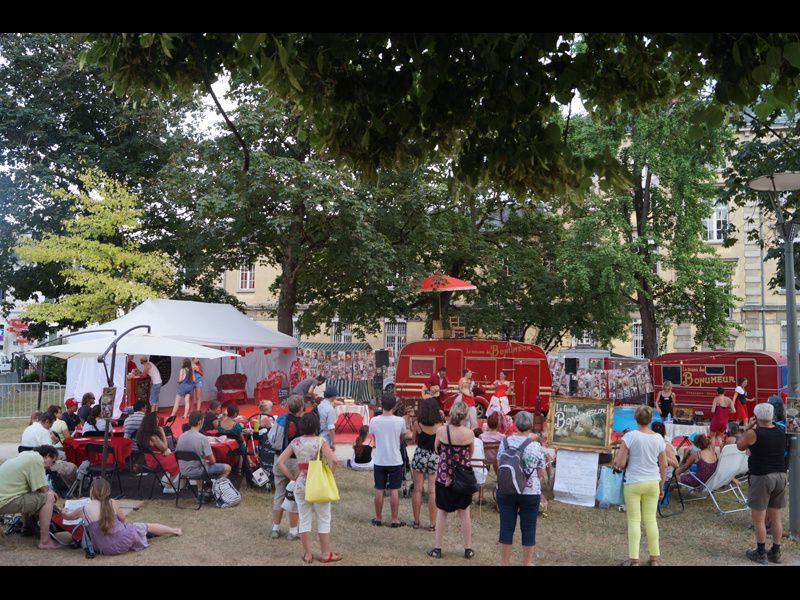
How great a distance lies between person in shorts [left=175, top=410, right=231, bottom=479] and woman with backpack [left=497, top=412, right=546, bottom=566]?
4.37 metres

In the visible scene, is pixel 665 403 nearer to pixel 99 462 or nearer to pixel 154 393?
pixel 154 393

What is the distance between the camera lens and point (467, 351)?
817 inches

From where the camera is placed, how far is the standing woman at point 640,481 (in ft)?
22.7

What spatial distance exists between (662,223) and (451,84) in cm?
2263

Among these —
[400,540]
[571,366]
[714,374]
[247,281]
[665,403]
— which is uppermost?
[247,281]

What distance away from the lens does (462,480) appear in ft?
23.0

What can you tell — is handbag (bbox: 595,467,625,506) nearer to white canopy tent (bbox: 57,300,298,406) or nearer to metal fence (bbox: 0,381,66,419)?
white canopy tent (bbox: 57,300,298,406)

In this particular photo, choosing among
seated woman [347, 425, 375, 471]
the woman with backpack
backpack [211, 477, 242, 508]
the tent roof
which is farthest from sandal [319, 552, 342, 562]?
the tent roof

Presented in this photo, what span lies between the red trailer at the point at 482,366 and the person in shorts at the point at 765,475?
11707 mm

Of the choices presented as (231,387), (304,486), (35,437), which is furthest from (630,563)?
(231,387)

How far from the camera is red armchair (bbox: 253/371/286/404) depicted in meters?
22.0

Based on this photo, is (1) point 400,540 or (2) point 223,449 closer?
(1) point 400,540
